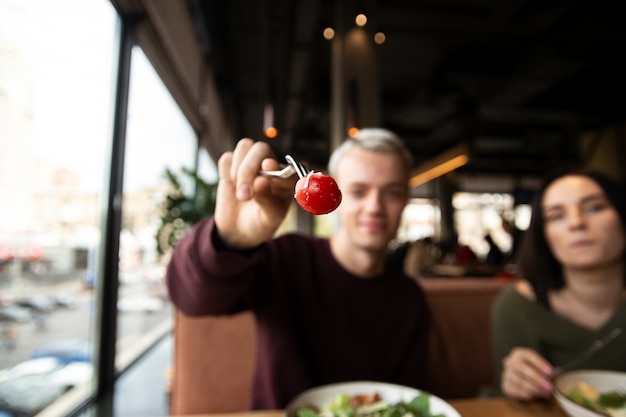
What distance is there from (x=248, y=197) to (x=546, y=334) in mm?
1108

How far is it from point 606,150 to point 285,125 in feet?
19.7

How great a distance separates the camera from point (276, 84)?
4859 mm

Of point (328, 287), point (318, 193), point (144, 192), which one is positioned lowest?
point (328, 287)

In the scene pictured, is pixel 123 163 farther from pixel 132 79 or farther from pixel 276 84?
pixel 276 84

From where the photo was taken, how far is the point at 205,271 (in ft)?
2.73

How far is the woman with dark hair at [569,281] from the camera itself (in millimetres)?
1135

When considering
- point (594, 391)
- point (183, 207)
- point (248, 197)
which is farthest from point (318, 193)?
point (183, 207)

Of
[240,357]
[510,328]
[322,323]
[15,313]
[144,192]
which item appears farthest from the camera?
[144,192]

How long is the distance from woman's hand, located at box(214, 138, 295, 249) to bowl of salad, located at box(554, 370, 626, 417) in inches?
25.1

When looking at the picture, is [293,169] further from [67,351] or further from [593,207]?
[67,351]

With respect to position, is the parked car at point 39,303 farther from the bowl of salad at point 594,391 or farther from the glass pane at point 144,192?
the bowl of salad at point 594,391

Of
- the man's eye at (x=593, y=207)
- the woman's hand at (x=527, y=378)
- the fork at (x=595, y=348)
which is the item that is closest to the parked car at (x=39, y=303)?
the woman's hand at (x=527, y=378)

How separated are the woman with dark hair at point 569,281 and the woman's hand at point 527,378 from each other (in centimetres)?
1

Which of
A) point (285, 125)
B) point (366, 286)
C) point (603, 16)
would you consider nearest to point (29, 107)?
point (366, 286)
